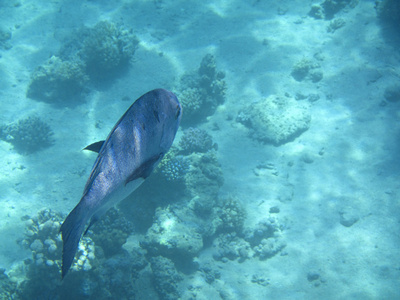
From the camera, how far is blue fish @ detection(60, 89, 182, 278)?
2.79ft

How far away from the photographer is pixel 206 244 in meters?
6.57

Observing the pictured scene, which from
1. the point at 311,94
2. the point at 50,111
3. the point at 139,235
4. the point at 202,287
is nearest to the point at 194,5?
the point at 311,94

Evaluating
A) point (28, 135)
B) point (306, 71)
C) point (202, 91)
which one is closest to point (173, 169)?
point (202, 91)

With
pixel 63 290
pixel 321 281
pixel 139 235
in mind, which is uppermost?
pixel 63 290

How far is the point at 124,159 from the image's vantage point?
0.93m

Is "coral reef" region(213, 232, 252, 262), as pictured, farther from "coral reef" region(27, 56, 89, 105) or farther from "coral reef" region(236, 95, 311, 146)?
"coral reef" region(27, 56, 89, 105)

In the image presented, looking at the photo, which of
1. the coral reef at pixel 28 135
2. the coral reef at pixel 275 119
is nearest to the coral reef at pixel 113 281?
the coral reef at pixel 28 135

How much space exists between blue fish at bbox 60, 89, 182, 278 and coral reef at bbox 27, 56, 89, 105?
10039mm

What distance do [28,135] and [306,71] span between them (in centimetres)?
1114

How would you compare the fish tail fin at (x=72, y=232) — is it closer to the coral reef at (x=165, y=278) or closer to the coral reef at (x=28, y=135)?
the coral reef at (x=165, y=278)

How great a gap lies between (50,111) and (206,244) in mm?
7824

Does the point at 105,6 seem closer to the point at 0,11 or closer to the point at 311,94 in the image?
the point at 0,11

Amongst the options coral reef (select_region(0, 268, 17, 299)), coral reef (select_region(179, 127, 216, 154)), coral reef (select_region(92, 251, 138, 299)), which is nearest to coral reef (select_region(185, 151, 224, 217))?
coral reef (select_region(179, 127, 216, 154))

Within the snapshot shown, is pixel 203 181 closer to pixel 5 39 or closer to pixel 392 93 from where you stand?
pixel 392 93
